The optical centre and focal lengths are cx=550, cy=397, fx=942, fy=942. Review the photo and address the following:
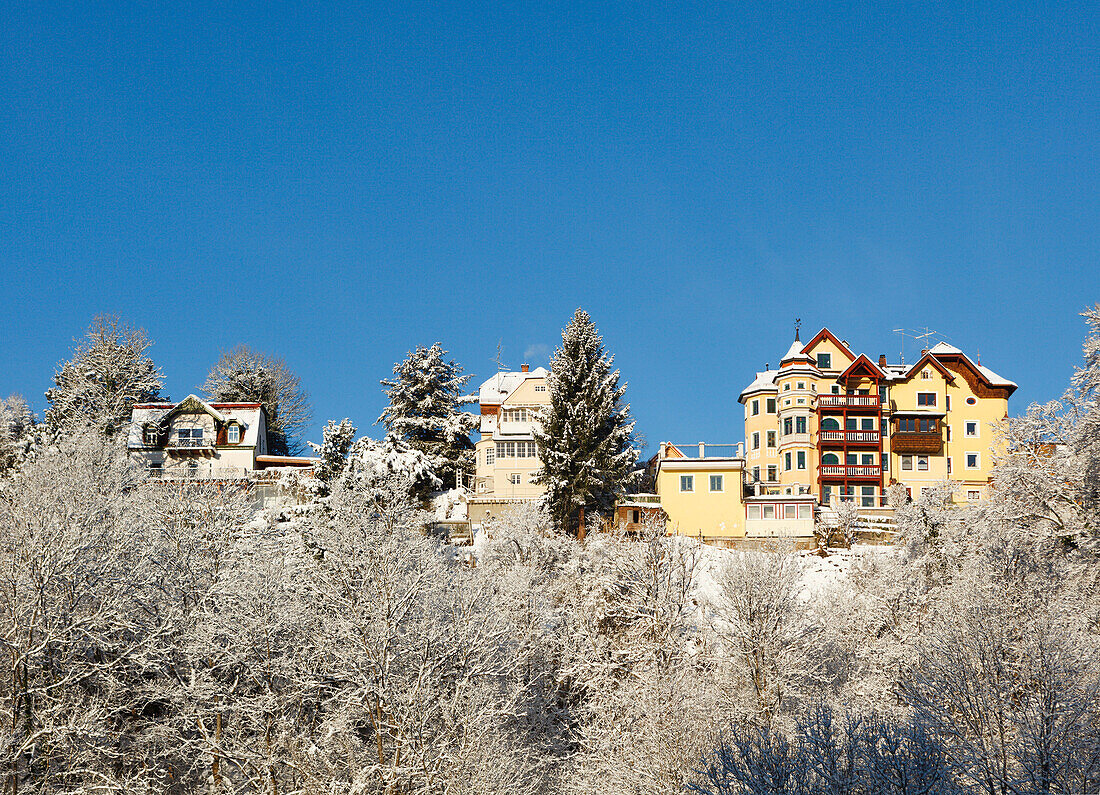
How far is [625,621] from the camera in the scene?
40750 millimetres

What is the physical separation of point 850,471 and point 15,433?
187 feet

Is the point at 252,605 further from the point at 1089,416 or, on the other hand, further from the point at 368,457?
the point at 1089,416

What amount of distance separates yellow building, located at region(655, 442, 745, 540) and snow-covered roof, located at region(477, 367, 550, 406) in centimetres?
1385

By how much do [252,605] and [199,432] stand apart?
120ft

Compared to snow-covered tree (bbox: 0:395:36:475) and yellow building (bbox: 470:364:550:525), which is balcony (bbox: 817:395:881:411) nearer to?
yellow building (bbox: 470:364:550:525)

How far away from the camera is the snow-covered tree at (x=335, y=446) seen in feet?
149

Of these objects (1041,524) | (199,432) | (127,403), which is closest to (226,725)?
(1041,524)

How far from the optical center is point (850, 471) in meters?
64.8

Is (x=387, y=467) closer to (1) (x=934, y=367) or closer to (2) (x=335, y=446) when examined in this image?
(2) (x=335, y=446)

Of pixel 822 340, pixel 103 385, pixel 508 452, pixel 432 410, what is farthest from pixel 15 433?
pixel 822 340

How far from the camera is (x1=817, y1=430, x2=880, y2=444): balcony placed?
214 feet

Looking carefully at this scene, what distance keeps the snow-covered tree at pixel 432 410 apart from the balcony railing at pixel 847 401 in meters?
24.2

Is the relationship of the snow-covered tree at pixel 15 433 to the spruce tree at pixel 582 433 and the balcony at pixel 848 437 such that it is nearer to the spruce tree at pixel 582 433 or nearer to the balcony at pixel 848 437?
the spruce tree at pixel 582 433

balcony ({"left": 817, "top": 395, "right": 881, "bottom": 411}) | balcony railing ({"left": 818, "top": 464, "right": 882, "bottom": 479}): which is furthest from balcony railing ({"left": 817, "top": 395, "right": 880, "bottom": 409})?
balcony railing ({"left": 818, "top": 464, "right": 882, "bottom": 479})
